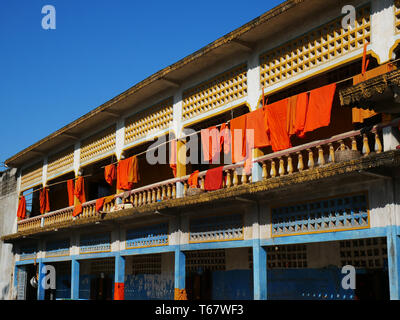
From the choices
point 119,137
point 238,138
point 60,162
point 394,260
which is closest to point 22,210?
point 60,162

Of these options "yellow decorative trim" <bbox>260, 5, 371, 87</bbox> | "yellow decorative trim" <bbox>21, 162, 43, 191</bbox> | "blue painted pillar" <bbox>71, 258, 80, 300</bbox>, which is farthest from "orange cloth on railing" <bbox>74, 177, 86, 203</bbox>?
"yellow decorative trim" <bbox>260, 5, 371, 87</bbox>

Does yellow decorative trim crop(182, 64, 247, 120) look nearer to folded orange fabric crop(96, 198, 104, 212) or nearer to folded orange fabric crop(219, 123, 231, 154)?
folded orange fabric crop(219, 123, 231, 154)

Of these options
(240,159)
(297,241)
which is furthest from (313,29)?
(297,241)

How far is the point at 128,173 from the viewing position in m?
15.4

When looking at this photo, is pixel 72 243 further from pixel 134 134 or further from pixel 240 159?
pixel 240 159

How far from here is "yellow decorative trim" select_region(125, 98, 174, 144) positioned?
14.9 m

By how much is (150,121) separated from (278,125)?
5842mm

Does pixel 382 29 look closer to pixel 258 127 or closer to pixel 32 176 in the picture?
pixel 258 127

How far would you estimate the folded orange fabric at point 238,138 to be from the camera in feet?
38.2

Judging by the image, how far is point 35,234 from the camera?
20672 millimetres

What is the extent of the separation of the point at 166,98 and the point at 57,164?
26.9 feet

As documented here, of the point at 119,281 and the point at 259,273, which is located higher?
the point at 259,273
